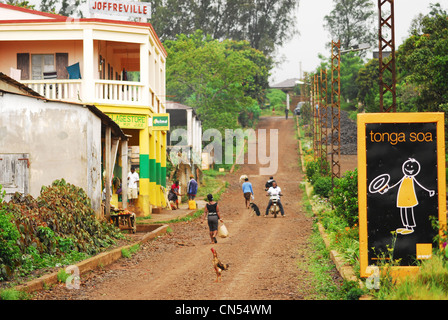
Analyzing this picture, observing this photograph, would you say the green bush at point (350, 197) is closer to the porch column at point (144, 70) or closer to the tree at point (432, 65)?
the porch column at point (144, 70)

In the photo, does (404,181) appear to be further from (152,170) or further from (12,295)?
(152,170)

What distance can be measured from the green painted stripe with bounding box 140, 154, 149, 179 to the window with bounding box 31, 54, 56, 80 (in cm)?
510

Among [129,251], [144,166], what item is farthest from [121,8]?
[129,251]

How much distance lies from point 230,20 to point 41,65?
5844cm

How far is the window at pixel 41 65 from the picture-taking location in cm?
2742

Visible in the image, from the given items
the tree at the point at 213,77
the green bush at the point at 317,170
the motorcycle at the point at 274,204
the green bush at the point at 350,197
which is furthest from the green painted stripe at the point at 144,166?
the tree at the point at 213,77

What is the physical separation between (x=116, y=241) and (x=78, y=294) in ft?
22.5

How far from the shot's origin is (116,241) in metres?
17.8

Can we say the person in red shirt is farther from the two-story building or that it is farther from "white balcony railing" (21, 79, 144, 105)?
"white balcony railing" (21, 79, 144, 105)

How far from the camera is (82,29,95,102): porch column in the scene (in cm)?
2580

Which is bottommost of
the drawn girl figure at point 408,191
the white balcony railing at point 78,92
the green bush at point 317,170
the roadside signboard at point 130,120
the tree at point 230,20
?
the green bush at point 317,170

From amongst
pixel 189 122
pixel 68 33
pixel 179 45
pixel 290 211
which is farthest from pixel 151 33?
pixel 179 45

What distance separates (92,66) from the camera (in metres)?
25.8

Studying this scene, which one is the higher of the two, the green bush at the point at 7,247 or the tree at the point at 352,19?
the tree at the point at 352,19
